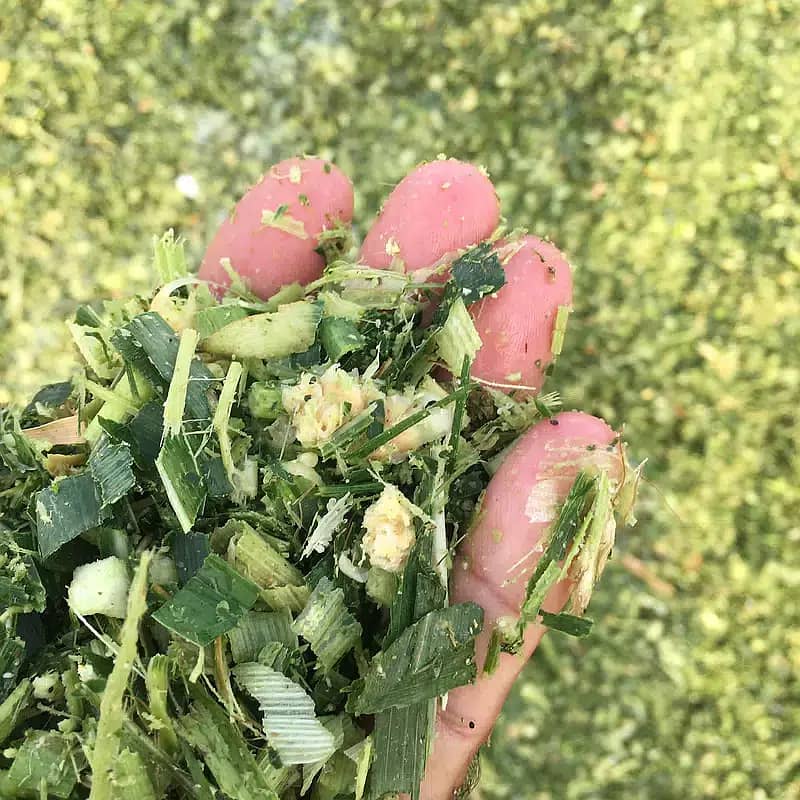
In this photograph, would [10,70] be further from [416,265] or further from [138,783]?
[138,783]

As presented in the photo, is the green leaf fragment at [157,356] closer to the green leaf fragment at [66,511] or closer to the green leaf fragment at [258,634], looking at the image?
the green leaf fragment at [66,511]

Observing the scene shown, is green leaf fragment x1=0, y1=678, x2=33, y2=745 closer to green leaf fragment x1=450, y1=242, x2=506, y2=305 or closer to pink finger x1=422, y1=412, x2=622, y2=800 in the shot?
pink finger x1=422, y1=412, x2=622, y2=800

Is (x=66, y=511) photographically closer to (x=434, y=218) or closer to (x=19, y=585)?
(x=19, y=585)

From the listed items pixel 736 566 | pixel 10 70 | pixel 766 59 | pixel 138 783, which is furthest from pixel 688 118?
pixel 138 783

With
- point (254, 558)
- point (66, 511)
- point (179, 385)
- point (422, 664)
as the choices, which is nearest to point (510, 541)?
point (422, 664)

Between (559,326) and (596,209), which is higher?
(559,326)

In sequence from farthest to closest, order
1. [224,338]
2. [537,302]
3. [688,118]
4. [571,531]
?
[688,118]
[537,302]
[224,338]
[571,531]

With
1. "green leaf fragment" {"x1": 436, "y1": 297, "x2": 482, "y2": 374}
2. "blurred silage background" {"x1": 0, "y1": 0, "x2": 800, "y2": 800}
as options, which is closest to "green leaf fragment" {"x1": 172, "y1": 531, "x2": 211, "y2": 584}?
"green leaf fragment" {"x1": 436, "y1": 297, "x2": 482, "y2": 374}
